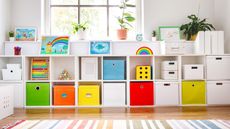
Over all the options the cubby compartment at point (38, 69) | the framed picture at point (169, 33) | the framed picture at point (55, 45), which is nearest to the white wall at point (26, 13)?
the framed picture at point (55, 45)

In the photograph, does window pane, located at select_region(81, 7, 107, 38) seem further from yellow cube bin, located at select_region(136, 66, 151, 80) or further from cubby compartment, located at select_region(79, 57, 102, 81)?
yellow cube bin, located at select_region(136, 66, 151, 80)

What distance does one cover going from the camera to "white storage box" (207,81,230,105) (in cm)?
404

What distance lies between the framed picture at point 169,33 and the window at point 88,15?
557 millimetres

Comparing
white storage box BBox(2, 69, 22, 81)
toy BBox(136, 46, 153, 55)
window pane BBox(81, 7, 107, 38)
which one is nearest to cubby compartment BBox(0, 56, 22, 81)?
white storage box BBox(2, 69, 22, 81)

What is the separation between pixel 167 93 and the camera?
4059 millimetres

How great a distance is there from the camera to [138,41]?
441cm

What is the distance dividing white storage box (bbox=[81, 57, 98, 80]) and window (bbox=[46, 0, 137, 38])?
23.9 inches

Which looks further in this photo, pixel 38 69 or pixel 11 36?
pixel 11 36

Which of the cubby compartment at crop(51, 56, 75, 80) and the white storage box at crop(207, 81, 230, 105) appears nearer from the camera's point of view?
the white storage box at crop(207, 81, 230, 105)

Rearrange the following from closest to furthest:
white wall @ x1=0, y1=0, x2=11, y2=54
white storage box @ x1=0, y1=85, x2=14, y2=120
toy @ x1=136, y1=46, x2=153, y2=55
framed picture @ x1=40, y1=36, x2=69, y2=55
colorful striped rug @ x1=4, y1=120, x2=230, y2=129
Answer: colorful striped rug @ x1=4, y1=120, x2=230, y2=129 → white storage box @ x1=0, y1=85, x2=14, y2=120 → white wall @ x1=0, y1=0, x2=11, y2=54 → framed picture @ x1=40, y1=36, x2=69, y2=55 → toy @ x1=136, y1=46, x2=153, y2=55

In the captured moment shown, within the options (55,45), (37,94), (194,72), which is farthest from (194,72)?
(37,94)

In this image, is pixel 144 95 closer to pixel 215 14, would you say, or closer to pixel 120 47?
pixel 120 47

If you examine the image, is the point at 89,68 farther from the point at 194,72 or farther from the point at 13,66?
the point at 194,72

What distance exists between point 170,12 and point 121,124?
7.51 ft
